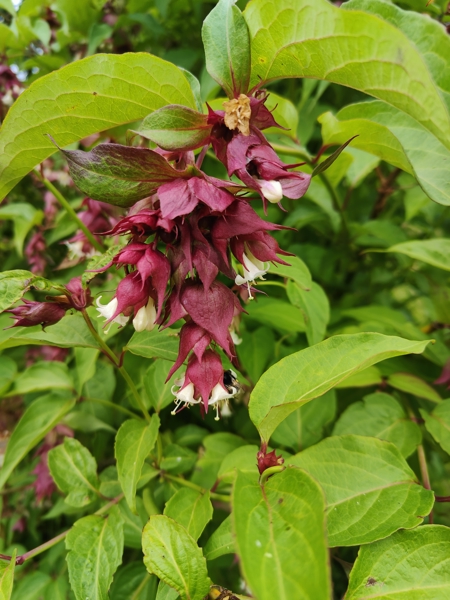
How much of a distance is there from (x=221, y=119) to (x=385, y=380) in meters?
0.59

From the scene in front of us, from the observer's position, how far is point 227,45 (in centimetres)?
49

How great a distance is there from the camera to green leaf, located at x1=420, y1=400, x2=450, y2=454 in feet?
2.32

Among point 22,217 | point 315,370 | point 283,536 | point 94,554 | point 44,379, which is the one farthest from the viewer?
point 22,217

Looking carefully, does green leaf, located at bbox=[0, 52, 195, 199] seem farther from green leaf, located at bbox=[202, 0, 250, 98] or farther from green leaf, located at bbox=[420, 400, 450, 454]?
green leaf, located at bbox=[420, 400, 450, 454]

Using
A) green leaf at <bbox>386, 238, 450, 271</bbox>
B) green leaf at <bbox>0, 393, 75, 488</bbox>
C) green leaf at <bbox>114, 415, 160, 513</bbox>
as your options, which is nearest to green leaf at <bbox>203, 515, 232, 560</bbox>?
green leaf at <bbox>114, 415, 160, 513</bbox>

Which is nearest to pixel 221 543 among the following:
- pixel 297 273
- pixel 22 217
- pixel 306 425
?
pixel 306 425

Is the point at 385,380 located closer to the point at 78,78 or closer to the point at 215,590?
the point at 215,590

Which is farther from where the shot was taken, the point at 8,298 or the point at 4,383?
the point at 4,383

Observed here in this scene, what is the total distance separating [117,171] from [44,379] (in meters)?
0.51

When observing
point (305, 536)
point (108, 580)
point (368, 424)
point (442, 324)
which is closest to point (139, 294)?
point (305, 536)

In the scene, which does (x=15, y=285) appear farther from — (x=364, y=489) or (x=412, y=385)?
(x=412, y=385)

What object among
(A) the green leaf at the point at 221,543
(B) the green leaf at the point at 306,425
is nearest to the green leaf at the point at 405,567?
(A) the green leaf at the point at 221,543

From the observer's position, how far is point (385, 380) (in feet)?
2.78

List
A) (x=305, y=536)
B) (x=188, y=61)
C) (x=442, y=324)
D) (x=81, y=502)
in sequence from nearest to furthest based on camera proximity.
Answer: (x=305, y=536) < (x=81, y=502) < (x=442, y=324) < (x=188, y=61)
